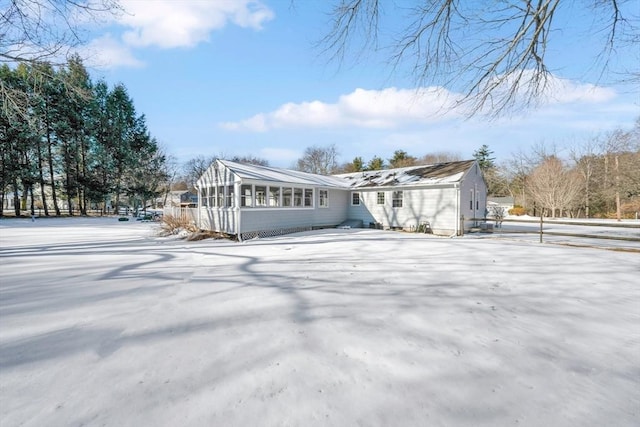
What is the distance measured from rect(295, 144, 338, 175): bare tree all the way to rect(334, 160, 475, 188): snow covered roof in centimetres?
2743

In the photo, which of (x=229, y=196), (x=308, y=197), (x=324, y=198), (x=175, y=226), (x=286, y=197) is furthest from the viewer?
(x=324, y=198)

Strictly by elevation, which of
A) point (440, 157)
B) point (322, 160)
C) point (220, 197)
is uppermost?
point (440, 157)

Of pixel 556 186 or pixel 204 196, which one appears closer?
pixel 204 196

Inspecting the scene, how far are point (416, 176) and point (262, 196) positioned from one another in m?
8.87

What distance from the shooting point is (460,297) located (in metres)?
4.34

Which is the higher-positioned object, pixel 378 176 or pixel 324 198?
pixel 378 176

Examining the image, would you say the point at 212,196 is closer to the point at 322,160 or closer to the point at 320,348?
the point at 320,348

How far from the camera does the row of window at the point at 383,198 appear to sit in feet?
51.9

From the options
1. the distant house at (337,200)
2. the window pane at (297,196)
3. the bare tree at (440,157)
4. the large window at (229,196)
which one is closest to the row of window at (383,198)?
the distant house at (337,200)

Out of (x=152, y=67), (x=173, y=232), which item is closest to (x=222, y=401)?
(x=152, y=67)

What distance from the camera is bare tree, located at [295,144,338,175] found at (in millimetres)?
46719

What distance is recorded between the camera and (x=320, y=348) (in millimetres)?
2807

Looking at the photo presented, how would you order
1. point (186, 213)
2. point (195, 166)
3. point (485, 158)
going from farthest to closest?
1. point (195, 166)
2. point (485, 158)
3. point (186, 213)

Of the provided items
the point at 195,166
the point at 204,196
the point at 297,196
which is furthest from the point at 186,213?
the point at 195,166
